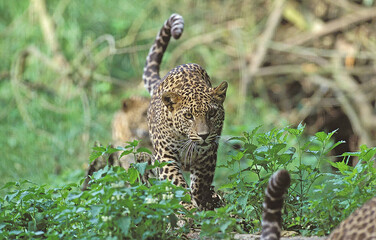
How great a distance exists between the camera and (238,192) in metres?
5.36

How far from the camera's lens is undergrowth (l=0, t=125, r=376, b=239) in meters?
4.38

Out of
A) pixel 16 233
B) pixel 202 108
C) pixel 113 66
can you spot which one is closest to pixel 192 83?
pixel 202 108

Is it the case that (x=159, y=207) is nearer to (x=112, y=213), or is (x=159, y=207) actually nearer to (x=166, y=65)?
(x=112, y=213)

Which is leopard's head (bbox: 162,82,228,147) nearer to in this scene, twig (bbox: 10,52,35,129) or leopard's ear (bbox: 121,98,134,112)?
leopard's ear (bbox: 121,98,134,112)

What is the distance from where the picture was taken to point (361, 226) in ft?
12.7

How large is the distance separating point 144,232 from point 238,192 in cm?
118

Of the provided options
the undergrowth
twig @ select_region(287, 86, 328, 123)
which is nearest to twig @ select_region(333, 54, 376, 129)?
twig @ select_region(287, 86, 328, 123)

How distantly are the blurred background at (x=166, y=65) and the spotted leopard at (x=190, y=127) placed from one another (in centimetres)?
397

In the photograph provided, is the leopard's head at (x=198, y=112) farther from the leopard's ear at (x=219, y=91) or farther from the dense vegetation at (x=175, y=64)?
the dense vegetation at (x=175, y=64)

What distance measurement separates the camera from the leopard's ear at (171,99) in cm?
596

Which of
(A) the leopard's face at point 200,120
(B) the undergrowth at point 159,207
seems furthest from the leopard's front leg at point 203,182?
(B) the undergrowth at point 159,207

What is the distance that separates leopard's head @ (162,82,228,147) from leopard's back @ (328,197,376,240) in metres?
1.97

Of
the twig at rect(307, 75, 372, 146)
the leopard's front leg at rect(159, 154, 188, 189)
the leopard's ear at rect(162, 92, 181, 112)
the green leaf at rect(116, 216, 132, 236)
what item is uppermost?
the twig at rect(307, 75, 372, 146)

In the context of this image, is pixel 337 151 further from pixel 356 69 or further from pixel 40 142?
pixel 40 142
